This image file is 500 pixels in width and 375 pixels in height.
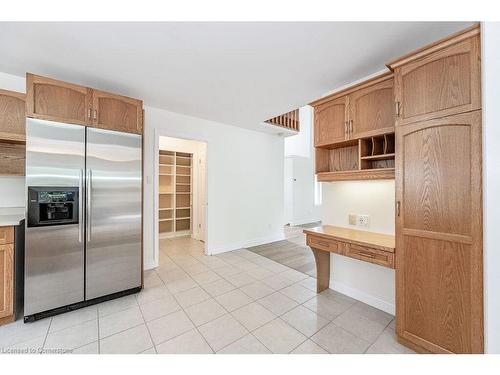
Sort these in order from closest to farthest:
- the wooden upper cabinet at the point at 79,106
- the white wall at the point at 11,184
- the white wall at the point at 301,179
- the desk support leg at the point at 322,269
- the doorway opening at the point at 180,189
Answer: the wooden upper cabinet at the point at 79,106, the white wall at the point at 11,184, the desk support leg at the point at 322,269, the doorway opening at the point at 180,189, the white wall at the point at 301,179

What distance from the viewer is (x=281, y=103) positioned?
308 centimetres

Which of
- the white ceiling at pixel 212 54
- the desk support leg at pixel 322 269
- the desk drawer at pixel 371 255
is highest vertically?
the white ceiling at pixel 212 54

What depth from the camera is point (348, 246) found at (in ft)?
6.53

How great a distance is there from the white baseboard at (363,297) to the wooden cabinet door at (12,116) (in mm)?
3842

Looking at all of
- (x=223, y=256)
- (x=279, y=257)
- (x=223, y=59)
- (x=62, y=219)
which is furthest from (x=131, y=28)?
(x=279, y=257)

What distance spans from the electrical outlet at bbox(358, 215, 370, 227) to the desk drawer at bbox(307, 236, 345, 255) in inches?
18.9

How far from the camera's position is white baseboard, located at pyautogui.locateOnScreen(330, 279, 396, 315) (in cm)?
210

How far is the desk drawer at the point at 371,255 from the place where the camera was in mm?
1731

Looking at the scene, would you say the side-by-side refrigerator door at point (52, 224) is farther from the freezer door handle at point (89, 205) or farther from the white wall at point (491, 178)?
the white wall at point (491, 178)

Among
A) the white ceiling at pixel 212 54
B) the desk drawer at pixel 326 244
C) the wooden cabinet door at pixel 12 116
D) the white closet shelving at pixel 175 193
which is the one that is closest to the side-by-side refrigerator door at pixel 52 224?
the wooden cabinet door at pixel 12 116

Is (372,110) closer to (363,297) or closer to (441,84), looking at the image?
(441,84)

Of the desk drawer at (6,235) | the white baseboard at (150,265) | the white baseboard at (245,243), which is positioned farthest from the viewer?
the white baseboard at (245,243)

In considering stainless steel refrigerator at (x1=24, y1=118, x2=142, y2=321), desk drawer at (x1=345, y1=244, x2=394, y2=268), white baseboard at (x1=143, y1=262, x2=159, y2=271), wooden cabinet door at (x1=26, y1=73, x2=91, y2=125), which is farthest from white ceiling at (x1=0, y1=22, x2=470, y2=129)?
white baseboard at (x1=143, y1=262, x2=159, y2=271)

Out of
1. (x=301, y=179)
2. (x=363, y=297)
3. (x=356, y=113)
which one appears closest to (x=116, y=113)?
(x=356, y=113)
